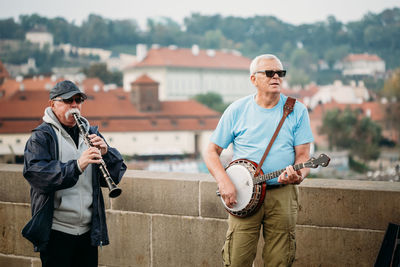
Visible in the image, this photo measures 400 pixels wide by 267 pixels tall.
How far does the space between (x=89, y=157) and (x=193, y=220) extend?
154cm

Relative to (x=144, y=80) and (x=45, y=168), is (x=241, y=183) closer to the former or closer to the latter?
(x=45, y=168)

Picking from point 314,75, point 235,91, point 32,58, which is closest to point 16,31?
point 32,58

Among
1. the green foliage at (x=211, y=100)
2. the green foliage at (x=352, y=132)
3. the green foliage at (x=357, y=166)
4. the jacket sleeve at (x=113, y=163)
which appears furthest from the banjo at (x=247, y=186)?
the green foliage at (x=211, y=100)

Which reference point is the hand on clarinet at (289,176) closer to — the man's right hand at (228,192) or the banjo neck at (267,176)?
the banjo neck at (267,176)

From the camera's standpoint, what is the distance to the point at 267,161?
2771 millimetres

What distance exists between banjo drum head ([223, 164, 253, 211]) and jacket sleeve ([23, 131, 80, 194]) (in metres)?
0.77

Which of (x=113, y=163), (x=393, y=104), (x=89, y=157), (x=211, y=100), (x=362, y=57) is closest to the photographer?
(x=89, y=157)

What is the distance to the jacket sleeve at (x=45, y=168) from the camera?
256 centimetres

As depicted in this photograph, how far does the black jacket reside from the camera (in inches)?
101

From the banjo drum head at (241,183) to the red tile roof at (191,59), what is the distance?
12657cm

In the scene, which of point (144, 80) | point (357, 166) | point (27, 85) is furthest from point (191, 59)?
point (357, 166)

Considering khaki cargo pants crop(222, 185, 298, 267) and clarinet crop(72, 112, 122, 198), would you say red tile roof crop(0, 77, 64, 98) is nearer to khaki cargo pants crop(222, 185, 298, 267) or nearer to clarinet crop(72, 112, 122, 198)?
clarinet crop(72, 112, 122, 198)

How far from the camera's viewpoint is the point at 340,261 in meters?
3.58

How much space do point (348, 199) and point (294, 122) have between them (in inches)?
37.9
